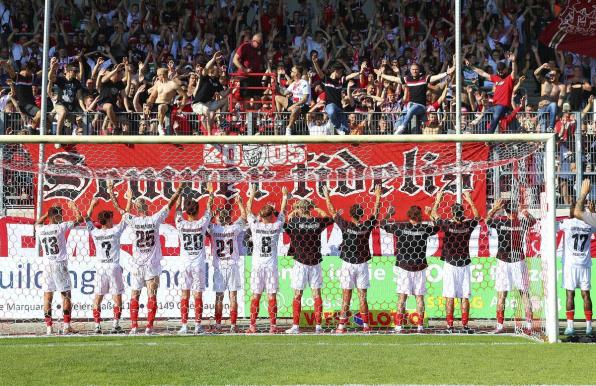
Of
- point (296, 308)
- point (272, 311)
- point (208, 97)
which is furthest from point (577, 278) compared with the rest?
point (208, 97)

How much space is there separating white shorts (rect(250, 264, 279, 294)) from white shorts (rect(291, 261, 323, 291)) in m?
0.27

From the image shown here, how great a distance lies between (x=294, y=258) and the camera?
15.3m

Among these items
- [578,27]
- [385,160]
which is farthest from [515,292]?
[578,27]

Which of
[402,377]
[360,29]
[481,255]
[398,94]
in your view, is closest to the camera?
[402,377]

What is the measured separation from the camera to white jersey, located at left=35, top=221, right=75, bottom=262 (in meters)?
15.1

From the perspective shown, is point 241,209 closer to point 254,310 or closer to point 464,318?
point 254,310

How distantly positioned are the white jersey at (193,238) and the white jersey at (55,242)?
61.7 inches

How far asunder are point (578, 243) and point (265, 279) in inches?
171

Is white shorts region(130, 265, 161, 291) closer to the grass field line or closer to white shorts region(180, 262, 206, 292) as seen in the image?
white shorts region(180, 262, 206, 292)

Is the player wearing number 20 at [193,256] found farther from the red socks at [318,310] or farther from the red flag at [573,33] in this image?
the red flag at [573,33]

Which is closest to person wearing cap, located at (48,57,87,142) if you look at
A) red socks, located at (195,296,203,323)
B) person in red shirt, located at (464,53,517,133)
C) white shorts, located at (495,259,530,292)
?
red socks, located at (195,296,203,323)

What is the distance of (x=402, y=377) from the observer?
1054cm

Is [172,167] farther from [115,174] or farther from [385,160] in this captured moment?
[385,160]

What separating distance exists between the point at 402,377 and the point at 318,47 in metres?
13.9
